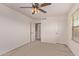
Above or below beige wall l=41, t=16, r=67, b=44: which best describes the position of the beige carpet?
below

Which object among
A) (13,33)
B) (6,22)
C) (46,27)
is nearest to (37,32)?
(46,27)

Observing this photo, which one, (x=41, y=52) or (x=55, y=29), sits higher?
(x=55, y=29)

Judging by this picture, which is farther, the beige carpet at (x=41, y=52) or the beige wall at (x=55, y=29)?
the beige wall at (x=55, y=29)

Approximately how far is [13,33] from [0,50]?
1.36 meters

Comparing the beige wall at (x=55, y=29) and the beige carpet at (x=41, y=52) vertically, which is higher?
the beige wall at (x=55, y=29)

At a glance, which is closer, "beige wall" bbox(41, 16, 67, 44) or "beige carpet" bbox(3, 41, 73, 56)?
"beige carpet" bbox(3, 41, 73, 56)

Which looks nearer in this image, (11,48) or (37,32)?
(11,48)

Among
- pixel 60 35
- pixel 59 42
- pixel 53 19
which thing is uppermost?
pixel 53 19

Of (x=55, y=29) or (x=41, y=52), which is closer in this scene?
(x=41, y=52)

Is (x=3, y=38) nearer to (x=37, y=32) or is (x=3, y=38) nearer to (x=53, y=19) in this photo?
(x=53, y=19)

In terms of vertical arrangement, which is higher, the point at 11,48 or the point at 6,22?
the point at 6,22

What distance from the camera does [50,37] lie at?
8.52m

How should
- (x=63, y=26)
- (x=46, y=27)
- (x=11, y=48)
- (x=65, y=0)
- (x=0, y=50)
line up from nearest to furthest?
(x=65, y=0) → (x=0, y=50) → (x=11, y=48) → (x=63, y=26) → (x=46, y=27)

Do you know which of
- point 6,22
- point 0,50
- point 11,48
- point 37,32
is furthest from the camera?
point 37,32
